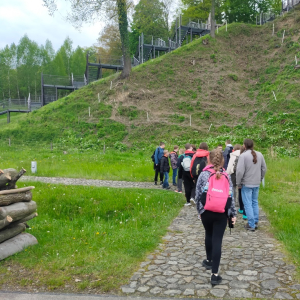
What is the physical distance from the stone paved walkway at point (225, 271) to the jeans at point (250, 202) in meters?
0.40

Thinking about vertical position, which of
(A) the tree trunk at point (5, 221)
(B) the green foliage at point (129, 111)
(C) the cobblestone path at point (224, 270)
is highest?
(B) the green foliage at point (129, 111)

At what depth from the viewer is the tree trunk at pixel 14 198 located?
6402 mm

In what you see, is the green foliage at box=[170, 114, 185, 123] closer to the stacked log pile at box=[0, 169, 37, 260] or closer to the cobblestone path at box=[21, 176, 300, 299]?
the cobblestone path at box=[21, 176, 300, 299]

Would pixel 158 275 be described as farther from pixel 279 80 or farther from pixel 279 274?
pixel 279 80

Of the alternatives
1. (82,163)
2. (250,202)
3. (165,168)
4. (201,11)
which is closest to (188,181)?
(250,202)

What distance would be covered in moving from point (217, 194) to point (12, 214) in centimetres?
380

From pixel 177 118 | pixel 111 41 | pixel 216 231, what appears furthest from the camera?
pixel 111 41

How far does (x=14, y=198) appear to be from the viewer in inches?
263

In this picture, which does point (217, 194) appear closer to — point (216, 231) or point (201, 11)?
point (216, 231)

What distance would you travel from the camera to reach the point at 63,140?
25.9m

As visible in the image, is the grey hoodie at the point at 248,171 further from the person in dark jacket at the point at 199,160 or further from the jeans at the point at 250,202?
the person in dark jacket at the point at 199,160

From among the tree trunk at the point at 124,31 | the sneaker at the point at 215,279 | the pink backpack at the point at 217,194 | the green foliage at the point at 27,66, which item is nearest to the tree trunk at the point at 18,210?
the pink backpack at the point at 217,194

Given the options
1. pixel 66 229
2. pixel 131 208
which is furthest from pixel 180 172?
pixel 66 229

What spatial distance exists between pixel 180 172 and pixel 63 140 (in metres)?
16.8
